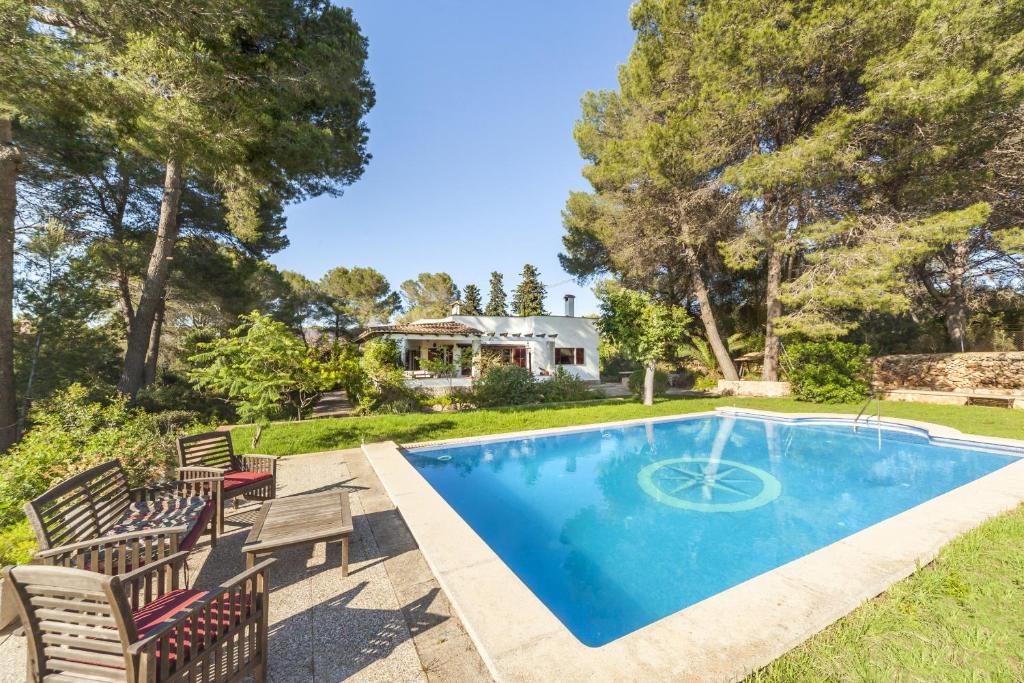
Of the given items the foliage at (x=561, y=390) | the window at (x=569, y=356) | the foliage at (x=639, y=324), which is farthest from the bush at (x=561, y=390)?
the window at (x=569, y=356)

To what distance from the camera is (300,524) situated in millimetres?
3682

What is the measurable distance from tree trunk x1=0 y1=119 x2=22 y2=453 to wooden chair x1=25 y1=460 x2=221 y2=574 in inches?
329

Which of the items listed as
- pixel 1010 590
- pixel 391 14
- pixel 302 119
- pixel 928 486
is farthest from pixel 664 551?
pixel 391 14

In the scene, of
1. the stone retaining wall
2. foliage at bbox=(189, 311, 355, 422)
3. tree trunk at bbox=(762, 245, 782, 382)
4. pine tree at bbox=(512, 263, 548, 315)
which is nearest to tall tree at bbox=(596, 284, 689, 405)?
tree trunk at bbox=(762, 245, 782, 382)

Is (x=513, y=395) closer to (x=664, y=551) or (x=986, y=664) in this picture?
(x=664, y=551)

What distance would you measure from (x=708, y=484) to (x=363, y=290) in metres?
39.7

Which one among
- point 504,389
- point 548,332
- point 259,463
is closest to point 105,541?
point 259,463

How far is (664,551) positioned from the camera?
515 centimetres

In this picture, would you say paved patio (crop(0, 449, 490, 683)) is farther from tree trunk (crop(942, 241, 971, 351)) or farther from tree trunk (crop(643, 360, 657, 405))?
tree trunk (crop(942, 241, 971, 351))

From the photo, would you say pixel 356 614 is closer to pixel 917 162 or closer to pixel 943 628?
pixel 943 628

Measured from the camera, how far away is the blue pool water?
4484 mm

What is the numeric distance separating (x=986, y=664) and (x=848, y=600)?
2.28 ft

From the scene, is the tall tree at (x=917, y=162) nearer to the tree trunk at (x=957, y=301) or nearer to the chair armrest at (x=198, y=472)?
the tree trunk at (x=957, y=301)

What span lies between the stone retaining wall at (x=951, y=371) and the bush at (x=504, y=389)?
15.1 meters
